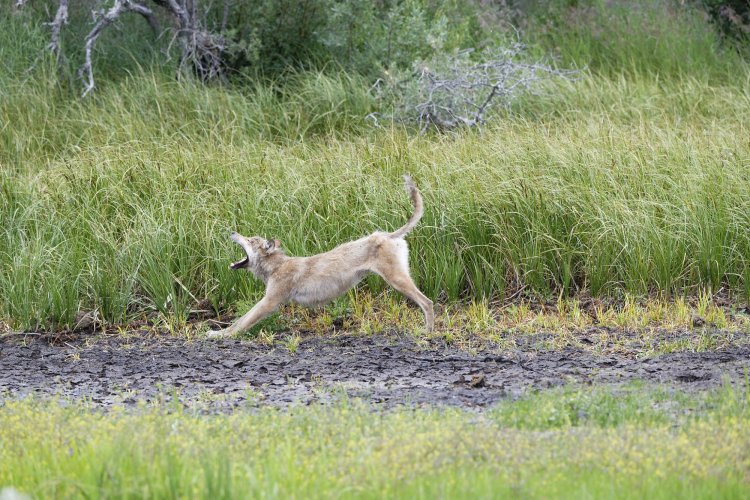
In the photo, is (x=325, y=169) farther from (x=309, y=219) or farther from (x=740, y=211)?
(x=740, y=211)

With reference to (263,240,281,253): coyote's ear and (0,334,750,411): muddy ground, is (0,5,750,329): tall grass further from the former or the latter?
(0,334,750,411): muddy ground

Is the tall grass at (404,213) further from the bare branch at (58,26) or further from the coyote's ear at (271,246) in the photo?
the bare branch at (58,26)

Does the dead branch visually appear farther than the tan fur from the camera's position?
Yes

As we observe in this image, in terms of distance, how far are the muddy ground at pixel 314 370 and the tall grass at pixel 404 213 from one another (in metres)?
0.87

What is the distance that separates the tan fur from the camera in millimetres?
8273

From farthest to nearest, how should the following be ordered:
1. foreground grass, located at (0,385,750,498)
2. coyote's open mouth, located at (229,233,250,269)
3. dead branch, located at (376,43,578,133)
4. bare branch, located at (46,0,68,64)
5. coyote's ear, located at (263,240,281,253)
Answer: bare branch, located at (46,0,68,64), dead branch, located at (376,43,578,133), coyote's ear, located at (263,240,281,253), coyote's open mouth, located at (229,233,250,269), foreground grass, located at (0,385,750,498)

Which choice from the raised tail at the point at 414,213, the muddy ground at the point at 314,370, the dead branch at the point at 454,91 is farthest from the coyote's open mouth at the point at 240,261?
the dead branch at the point at 454,91

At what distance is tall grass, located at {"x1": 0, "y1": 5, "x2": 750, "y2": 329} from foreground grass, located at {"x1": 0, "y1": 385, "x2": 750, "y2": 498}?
3602 mm

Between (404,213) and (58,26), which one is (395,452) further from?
(58,26)

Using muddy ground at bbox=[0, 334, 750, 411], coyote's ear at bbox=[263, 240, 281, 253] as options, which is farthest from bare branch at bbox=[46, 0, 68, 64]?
coyote's ear at bbox=[263, 240, 281, 253]

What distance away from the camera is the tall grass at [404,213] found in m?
9.08

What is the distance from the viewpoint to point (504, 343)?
7.93 m

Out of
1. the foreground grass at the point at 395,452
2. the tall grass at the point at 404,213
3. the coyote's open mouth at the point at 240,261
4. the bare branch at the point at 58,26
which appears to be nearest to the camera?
the foreground grass at the point at 395,452

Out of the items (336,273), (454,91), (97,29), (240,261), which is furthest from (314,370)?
(97,29)
